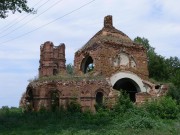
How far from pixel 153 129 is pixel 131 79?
10.0 metres

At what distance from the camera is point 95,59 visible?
26625 mm

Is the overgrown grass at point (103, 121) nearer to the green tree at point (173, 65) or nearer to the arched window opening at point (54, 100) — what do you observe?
the arched window opening at point (54, 100)

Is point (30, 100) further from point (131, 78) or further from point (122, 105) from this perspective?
point (131, 78)

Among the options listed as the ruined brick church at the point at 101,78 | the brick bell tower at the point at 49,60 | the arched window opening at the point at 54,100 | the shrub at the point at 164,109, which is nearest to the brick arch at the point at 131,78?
the ruined brick church at the point at 101,78

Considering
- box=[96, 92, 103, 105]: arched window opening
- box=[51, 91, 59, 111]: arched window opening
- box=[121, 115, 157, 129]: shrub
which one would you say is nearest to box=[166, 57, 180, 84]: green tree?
box=[96, 92, 103, 105]: arched window opening

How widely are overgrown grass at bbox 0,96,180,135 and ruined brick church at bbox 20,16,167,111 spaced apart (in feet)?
3.20

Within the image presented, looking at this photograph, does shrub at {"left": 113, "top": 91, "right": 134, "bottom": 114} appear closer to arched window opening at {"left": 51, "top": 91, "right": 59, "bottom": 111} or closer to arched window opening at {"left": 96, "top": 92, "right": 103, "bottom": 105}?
arched window opening at {"left": 96, "top": 92, "right": 103, "bottom": 105}

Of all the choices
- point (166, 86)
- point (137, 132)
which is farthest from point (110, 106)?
point (137, 132)

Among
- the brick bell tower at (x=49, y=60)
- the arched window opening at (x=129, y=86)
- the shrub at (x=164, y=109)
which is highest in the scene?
the brick bell tower at (x=49, y=60)

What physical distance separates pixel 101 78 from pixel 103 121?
4.50 metres

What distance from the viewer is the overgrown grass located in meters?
17.4

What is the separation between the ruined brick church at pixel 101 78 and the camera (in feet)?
80.5

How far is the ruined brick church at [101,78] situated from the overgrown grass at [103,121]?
977 millimetres

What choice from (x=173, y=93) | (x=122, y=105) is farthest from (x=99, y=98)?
(x=173, y=93)
